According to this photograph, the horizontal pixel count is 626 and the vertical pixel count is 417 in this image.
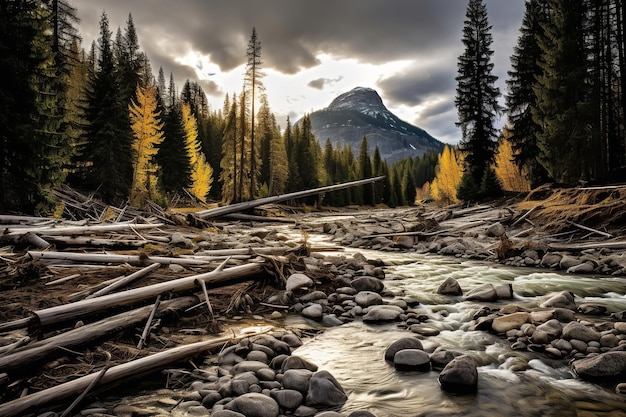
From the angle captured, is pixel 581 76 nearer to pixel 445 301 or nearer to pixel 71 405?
pixel 445 301

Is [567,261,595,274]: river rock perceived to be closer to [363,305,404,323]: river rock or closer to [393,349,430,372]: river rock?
[363,305,404,323]: river rock

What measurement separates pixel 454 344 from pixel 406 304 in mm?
1744

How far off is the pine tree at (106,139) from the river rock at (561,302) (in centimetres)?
2391

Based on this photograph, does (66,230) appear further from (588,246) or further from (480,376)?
(588,246)

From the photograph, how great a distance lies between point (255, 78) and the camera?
31.7m

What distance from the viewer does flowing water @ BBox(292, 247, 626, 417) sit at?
344 cm

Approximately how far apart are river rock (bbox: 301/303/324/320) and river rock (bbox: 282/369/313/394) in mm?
2238

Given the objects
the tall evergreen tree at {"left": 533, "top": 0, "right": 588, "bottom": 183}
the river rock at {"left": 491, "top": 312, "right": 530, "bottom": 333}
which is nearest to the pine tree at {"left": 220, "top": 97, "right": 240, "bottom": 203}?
the tall evergreen tree at {"left": 533, "top": 0, "right": 588, "bottom": 183}

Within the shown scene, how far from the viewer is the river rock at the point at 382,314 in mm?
5928

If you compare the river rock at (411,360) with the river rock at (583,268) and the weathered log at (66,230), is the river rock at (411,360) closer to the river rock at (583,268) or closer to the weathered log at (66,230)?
the river rock at (583,268)

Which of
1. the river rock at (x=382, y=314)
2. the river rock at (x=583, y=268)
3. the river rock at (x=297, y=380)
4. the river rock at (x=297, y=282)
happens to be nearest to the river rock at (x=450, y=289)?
the river rock at (x=382, y=314)

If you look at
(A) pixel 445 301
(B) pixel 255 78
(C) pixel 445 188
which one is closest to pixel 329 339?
(A) pixel 445 301

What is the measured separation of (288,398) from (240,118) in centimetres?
3232

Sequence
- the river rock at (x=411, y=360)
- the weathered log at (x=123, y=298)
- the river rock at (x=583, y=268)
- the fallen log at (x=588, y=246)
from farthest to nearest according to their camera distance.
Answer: the fallen log at (x=588, y=246), the river rock at (x=583, y=268), the river rock at (x=411, y=360), the weathered log at (x=123, y=298)
